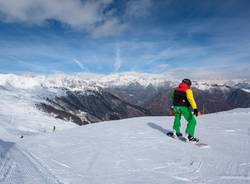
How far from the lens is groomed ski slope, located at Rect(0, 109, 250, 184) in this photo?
6324mm

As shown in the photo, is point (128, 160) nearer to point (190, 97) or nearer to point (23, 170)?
point (23, 170)

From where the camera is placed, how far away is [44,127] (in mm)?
89625

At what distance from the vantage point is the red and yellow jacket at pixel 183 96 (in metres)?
10.6

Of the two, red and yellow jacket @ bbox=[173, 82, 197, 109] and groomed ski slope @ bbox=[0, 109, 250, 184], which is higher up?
red and yellow jacket @ bbox=[173, 82, 197, 109]

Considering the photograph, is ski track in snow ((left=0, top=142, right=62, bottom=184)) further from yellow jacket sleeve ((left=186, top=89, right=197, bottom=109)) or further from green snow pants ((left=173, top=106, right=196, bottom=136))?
yellow jacket sleeve ((left=186, top=89, right=197, bottom=109))

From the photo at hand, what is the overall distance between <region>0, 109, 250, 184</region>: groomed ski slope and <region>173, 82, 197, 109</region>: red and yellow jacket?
1.55 meters

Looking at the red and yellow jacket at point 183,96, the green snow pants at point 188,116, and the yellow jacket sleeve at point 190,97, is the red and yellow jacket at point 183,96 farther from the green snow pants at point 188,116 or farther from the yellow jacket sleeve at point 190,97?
the green snow pants at point 188,116

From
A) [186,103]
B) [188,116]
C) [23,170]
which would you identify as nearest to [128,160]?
[23,170]

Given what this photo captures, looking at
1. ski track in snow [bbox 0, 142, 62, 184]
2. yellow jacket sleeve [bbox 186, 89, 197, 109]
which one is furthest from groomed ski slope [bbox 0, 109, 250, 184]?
yellow jacket sleeve [bbox 186, 89, 197, 109]

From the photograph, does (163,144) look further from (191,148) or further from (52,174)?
(52,174)

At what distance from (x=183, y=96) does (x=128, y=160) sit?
410 cm

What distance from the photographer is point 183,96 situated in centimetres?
1088

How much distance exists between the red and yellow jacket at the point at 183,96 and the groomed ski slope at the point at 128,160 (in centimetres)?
155

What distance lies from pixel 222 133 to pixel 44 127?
276 ft
